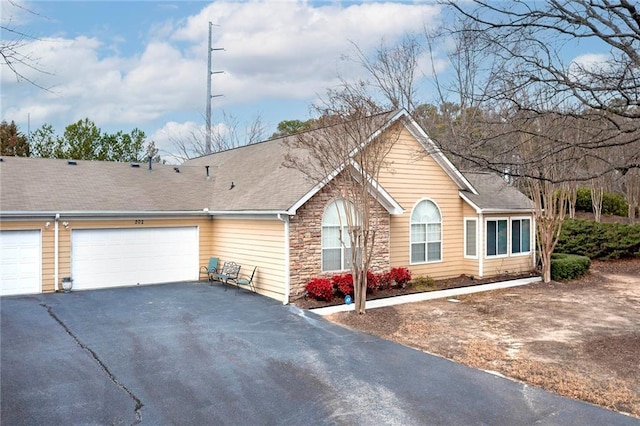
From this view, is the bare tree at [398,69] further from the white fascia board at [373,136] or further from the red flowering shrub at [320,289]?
the red flowering shrub at [320,289]

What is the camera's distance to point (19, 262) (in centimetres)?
1341

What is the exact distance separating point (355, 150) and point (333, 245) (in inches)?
122

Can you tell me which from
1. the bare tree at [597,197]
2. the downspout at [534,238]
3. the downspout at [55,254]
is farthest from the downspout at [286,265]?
the bare tree at [597,197]

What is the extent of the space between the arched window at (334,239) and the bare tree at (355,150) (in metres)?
1.03

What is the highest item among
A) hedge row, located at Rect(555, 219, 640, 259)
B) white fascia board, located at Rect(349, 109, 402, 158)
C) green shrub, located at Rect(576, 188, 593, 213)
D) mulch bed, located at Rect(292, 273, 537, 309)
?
white fascia board, located at Rect(349, 109, 402, 158)

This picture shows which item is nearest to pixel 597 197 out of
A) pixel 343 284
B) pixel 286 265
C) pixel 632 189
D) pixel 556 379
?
pixel 632 189

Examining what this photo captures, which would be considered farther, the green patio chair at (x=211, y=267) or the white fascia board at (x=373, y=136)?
the green patio chair at (x=211, y=267)

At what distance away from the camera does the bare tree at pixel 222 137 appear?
37875mm

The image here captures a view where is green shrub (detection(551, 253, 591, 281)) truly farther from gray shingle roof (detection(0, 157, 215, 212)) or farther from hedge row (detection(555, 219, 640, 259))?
gray shingle roof (detection(0, 157, 215, 212))

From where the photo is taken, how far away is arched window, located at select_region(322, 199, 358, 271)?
44.1 ft

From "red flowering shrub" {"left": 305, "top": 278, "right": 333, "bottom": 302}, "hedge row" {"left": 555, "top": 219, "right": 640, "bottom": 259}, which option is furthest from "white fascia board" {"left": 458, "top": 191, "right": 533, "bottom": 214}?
"hedge row" {"left": 555, "top": 219, "right": 640, "bottom": 259}

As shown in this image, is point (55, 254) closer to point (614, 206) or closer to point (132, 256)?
point (132, 256)

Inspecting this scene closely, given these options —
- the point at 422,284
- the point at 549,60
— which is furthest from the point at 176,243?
the point at 549,60

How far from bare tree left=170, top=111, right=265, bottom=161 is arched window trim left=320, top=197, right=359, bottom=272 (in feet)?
83.6
